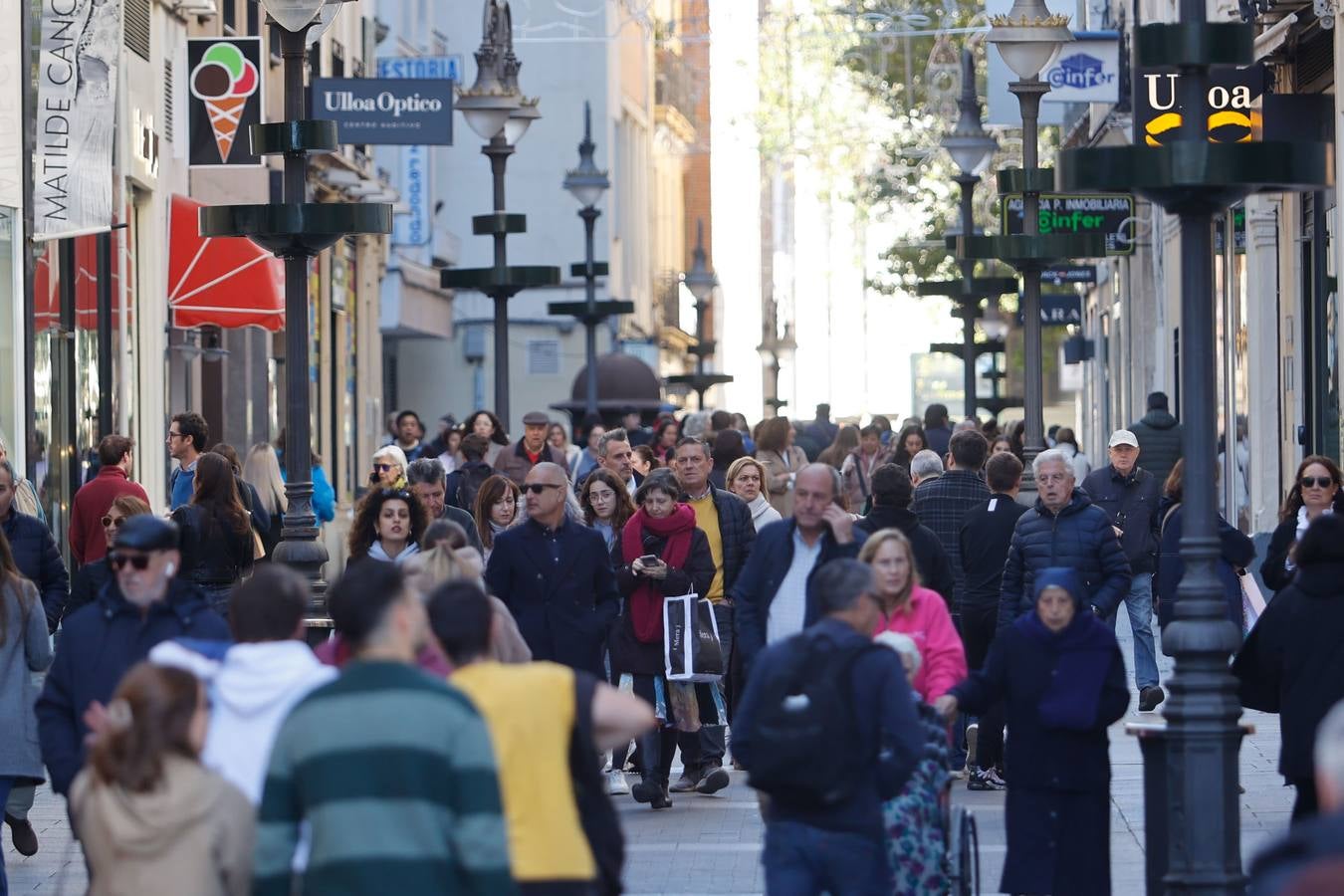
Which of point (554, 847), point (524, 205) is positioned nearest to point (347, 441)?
point (524, 205)

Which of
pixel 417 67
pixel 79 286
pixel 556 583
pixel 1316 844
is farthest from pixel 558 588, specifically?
pixel 417 67

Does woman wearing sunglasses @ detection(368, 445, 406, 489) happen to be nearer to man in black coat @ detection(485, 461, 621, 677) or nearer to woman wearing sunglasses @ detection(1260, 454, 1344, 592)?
man in black coat @ detection(485, 461, 621, 677)

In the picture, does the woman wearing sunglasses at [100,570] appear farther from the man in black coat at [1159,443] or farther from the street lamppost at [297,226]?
the man in black coat at [1159,443]

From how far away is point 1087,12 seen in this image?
121 feet

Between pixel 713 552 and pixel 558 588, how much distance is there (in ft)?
4.41

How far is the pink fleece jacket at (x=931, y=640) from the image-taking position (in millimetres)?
9703

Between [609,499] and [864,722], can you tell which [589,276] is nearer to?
[609,499]

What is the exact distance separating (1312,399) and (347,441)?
63.8 feet

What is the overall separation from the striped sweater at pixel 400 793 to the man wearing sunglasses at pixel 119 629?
215 cm

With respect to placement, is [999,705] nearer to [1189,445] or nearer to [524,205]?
[1189,445]

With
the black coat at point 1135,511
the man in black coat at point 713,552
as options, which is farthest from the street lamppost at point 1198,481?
the black coat at point 1135,511

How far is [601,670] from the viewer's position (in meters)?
13.1

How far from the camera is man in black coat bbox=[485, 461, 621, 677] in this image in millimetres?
12508

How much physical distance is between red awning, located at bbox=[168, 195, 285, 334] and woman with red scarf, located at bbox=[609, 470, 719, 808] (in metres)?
13.6
